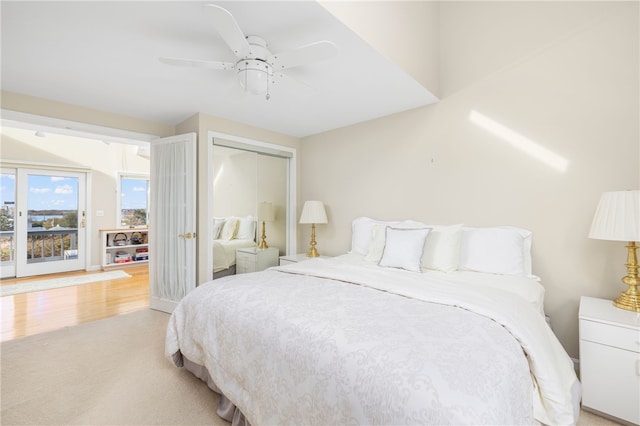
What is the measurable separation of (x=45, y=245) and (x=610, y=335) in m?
7.79

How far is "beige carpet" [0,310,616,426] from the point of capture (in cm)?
168

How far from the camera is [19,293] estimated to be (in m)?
4.09

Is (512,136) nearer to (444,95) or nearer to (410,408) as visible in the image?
(444,95)

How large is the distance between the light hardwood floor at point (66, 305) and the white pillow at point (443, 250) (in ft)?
11.6

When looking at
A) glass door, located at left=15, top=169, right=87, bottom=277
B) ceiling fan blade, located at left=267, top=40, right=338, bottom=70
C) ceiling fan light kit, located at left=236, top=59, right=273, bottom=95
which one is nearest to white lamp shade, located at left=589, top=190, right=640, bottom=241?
ceiling fan blade, located at left=267, top=40, right=338, bottom=70

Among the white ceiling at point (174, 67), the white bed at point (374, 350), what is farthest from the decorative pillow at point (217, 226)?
the white bed at point (374, 350)

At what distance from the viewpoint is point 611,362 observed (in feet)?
5.42

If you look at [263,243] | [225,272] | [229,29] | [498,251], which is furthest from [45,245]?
[498,251]

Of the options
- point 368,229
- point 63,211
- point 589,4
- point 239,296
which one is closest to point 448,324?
point 239,296

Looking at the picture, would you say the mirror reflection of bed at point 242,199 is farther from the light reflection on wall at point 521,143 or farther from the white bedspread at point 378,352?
the light reflection on wall at point 521,143

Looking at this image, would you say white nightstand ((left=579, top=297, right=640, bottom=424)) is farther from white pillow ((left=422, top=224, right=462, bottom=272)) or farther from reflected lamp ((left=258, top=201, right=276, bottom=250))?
reflected lamp ((left=258, top=201, right=276, bottom=250))

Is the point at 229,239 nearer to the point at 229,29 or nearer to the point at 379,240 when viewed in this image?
the point at 379,240

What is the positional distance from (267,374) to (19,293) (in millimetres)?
4980

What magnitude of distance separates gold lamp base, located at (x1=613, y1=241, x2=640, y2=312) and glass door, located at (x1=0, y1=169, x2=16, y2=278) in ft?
26.1
